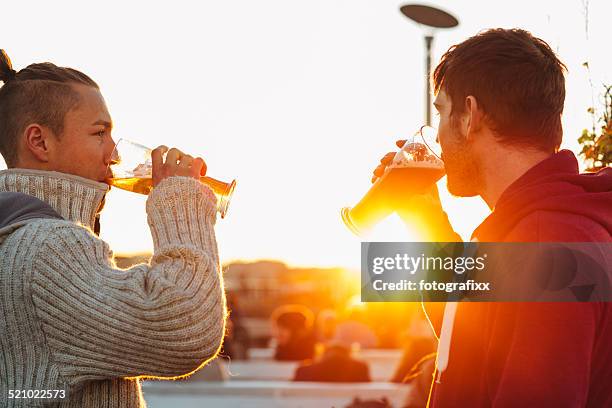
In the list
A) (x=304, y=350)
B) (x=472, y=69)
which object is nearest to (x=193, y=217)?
(x=472, y=69)

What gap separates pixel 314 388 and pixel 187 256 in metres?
5.92

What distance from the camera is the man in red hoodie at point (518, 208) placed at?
233cm

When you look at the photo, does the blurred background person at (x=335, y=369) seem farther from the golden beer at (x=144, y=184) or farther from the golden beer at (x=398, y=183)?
the golden beer at (x=144, y=184)

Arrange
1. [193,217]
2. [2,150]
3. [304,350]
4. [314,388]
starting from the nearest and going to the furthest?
[193,217]
[2,150]
[314,388]
[304,350]

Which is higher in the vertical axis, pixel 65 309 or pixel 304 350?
pixel 65 309

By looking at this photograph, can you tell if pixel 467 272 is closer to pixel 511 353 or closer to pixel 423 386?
pixel 511 353

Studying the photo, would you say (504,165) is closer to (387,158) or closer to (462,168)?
(462,168)

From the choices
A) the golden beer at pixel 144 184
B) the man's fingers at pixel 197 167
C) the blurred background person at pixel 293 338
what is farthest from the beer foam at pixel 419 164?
the blurred background person at pixel 293 338

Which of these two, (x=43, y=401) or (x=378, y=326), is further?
(x=378, y=326)

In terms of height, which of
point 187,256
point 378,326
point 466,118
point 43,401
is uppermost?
point 466,118

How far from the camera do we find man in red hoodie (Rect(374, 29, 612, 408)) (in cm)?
233

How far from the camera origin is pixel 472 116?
2.76 metres

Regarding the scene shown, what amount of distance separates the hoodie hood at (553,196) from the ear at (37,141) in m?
1.26

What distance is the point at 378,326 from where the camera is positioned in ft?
66.8
